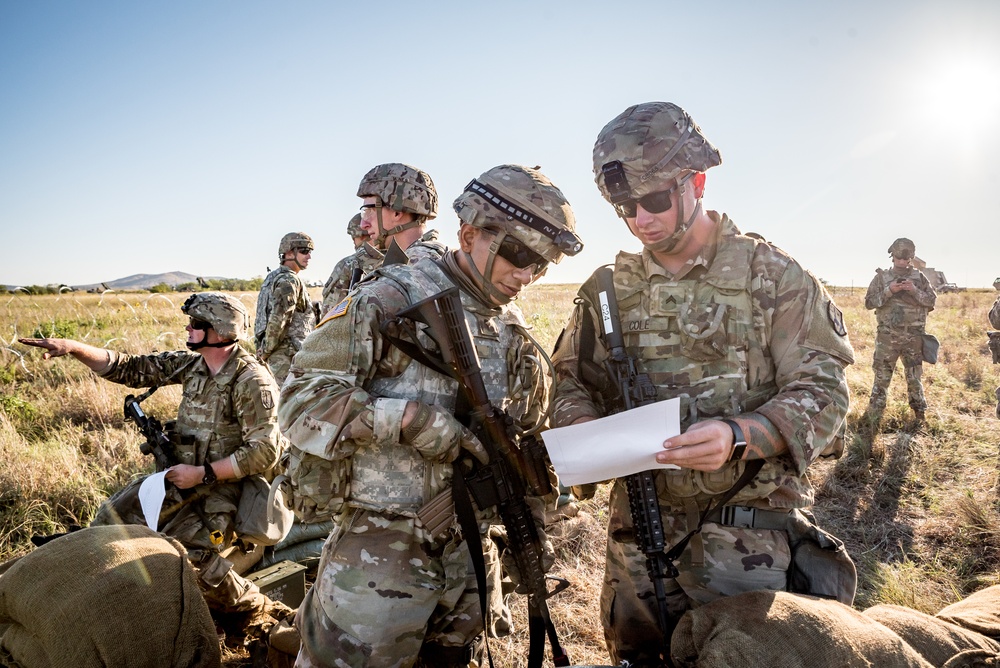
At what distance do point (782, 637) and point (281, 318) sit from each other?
655 cm

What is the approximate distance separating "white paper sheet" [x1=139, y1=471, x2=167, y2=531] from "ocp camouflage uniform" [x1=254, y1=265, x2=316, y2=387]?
11.7ft

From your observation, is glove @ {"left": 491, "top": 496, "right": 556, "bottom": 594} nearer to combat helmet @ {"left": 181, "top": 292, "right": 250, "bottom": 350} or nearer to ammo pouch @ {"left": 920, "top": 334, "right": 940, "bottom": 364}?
combat helmet @ {"left": 181, "top": 292, "right": 250, "bottom": 350}

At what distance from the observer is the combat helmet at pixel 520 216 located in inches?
83.2

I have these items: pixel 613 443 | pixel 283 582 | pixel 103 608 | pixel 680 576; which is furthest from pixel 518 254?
pixel 283 582

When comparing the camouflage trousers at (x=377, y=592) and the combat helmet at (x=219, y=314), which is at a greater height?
the combat helmet at (x=219, y=314)

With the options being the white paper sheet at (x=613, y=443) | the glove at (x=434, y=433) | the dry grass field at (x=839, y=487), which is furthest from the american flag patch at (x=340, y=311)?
the dry grass field at (x=839, y=487)

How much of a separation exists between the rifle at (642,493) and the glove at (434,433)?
2.10ft

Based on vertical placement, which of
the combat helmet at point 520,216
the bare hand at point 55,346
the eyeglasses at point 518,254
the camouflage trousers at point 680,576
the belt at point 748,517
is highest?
the combat helmet at point 520,216

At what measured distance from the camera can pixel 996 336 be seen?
21.0ft

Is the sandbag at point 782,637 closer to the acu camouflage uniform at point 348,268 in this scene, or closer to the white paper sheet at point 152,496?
the white paper sheet at point 152,496

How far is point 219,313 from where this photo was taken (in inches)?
157

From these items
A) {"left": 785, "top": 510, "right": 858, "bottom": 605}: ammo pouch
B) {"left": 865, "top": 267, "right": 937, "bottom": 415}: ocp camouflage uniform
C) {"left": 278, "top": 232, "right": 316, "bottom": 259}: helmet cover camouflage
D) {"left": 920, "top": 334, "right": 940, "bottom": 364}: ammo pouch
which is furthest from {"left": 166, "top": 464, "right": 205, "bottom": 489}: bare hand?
{"left": 920, "top": 334, "right": 940, "bottom": 364}: ammo pouch

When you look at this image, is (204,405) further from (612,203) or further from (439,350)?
(612,203)

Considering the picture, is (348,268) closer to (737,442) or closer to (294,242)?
(294,242)
